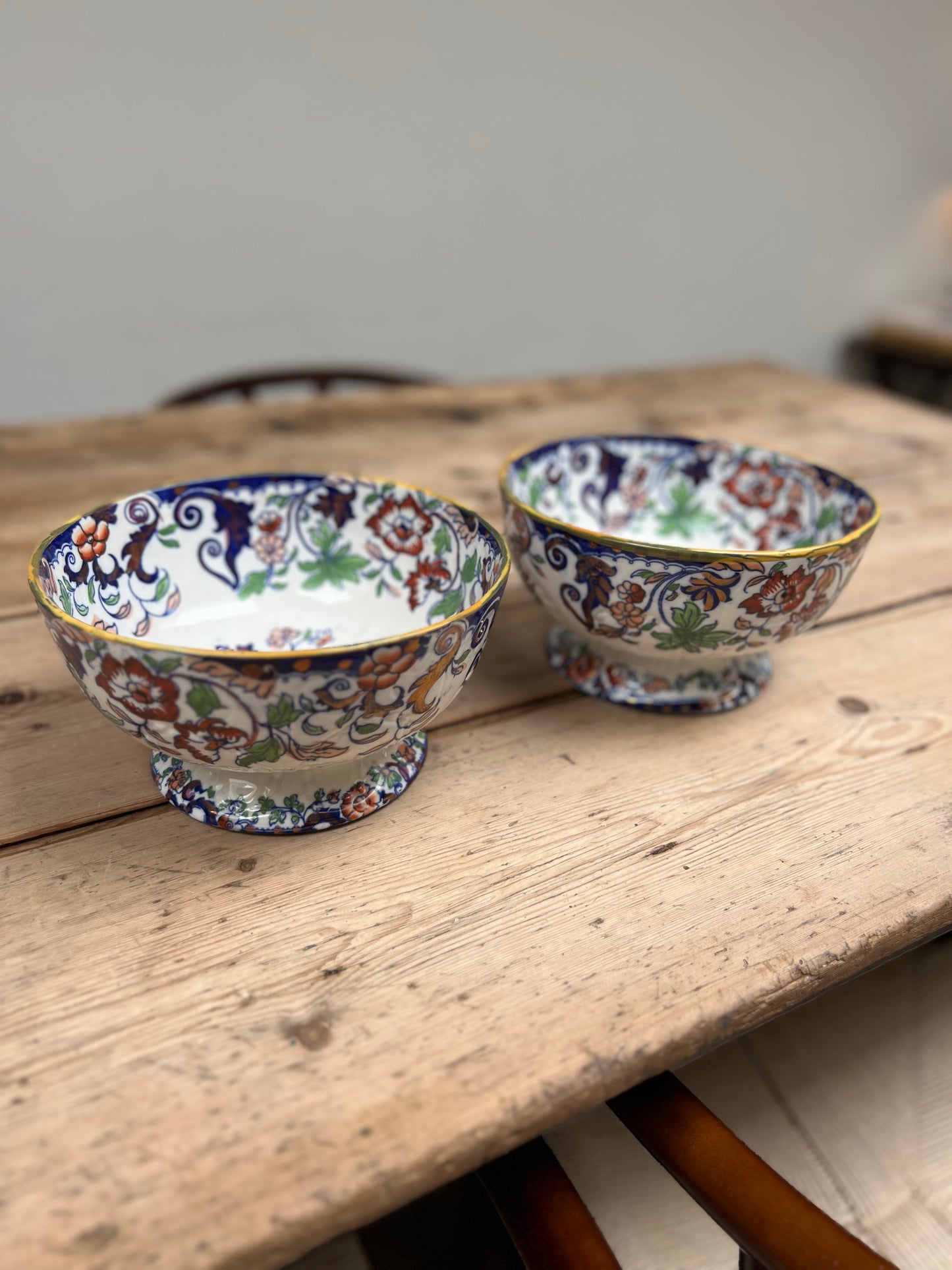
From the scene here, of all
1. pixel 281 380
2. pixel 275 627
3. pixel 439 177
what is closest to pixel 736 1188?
pixel 275 627

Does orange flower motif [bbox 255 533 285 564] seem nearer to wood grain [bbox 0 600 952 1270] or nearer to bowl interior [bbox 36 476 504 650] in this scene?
bowl interior [bbox 36 476 504 650]

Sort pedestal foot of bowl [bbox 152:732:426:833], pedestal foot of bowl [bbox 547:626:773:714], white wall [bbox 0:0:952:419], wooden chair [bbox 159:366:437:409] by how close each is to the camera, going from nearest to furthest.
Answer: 1. pedestal foot of bowl [bbox 152:732:426:833]
2. pedestal foot of bowl [bbox 547:626:773:714]
3. wooden chair [bbox 159:366:437:409]
4. white wall [bbox 0:0:952:419]

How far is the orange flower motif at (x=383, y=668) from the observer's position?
366 mm

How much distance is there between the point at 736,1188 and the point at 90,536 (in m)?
0.41

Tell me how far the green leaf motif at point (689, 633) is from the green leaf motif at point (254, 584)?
23 cm

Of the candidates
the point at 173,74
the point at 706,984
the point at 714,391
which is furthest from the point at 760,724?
the point at 173,74

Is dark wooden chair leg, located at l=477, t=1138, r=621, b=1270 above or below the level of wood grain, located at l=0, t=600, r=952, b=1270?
below

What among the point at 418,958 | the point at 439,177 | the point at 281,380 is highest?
the point at 439,177

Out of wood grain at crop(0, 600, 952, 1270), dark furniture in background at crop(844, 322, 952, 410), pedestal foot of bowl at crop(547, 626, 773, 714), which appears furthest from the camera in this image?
dark furniture in background at crop(844, 322, 952, 410)

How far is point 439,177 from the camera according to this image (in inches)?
71.1

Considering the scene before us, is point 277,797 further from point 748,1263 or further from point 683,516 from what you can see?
point 683,516

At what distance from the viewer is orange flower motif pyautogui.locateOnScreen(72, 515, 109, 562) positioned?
0.48 metres

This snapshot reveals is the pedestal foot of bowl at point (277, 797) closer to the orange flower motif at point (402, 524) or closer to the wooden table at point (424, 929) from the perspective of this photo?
the wooden table at point (424, 929)

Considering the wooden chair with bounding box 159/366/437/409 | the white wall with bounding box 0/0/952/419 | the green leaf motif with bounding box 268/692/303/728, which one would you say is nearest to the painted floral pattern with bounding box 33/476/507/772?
the green leaf motif with bounding box 268/692/303/728
